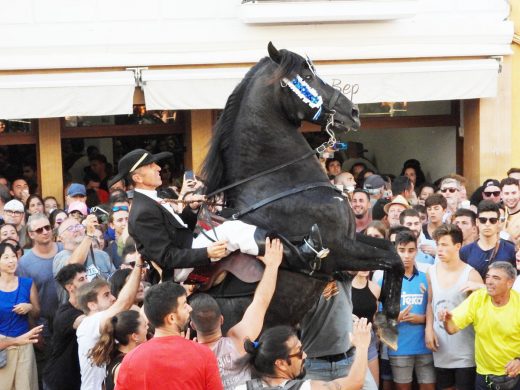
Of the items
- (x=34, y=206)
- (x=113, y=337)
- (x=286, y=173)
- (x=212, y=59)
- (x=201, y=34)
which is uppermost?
(x=201, y=34)

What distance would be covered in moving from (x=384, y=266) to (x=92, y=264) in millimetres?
3243

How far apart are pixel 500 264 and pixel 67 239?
360 cm

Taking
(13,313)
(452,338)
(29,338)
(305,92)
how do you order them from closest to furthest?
(305,92) → (29,338) → (452,338) → (13,313)

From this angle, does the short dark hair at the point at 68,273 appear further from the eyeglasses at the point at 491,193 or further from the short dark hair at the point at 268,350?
the eyeglasses at the point at 491,193

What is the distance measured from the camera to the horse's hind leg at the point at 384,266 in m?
7.21

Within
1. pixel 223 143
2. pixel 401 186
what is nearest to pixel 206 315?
pixel 223 143

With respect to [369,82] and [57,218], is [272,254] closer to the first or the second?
[57,218]

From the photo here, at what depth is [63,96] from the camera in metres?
13.1

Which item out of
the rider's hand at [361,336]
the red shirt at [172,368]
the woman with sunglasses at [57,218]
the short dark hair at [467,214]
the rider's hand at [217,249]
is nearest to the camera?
the red shirt at [172,368]

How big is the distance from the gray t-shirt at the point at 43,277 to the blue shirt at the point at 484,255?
133 inches

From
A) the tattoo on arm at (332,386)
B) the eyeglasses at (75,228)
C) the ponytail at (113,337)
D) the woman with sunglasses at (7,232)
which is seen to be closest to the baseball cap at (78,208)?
the woman with sunglasses at (7,232)

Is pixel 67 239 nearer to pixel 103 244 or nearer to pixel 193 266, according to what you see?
pixel 103 244

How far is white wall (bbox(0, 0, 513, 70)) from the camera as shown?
13773 millimetres

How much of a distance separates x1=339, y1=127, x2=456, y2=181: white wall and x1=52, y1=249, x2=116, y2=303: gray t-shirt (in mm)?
6454
